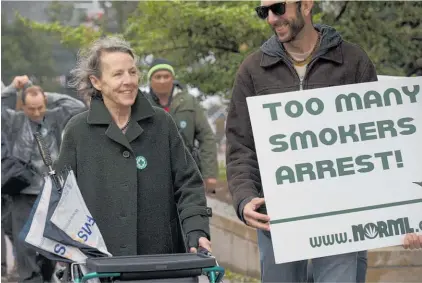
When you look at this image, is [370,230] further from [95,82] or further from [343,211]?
[95,82]

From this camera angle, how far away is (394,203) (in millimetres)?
5781

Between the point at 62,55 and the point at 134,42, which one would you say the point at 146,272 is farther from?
the point at 62,55

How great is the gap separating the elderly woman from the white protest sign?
410 millimetres

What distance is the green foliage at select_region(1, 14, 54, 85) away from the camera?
62.6 feet

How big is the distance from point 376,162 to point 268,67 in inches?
28.3

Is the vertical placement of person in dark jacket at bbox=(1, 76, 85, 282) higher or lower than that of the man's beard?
lower

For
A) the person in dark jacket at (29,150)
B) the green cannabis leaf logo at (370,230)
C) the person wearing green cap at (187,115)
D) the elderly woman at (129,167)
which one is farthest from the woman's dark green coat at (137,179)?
the person wearing green cap at (187,115)

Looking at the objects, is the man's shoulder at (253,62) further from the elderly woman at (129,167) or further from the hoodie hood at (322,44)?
the elderly woman at (129,167)

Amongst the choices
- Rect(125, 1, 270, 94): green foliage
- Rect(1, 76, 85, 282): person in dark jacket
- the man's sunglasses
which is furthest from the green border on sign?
Rect(125, 1, 270, 94): green foliage

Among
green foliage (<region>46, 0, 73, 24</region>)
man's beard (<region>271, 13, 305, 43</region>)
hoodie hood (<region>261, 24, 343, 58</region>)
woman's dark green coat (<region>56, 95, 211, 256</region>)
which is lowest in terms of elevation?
woman's dark green coat (<region>56, 95, 211, 256</region>)

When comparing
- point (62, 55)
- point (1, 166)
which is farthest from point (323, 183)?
point (62, 55)

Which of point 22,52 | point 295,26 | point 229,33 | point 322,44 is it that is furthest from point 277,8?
point 22,52

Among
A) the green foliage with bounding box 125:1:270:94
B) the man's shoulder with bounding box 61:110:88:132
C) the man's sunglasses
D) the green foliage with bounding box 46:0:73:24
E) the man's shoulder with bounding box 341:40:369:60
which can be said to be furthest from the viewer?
the green foliage with bounding box 46:0:73:24

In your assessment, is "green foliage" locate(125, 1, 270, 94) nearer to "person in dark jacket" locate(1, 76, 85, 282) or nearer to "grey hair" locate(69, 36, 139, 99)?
"person in dark jacket" locate(1, 76, 85, 282)
